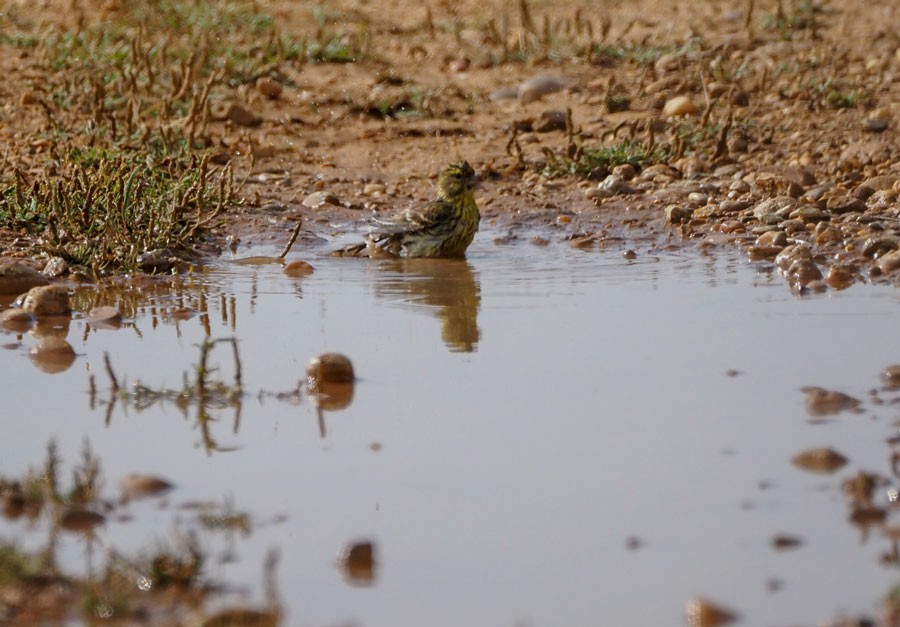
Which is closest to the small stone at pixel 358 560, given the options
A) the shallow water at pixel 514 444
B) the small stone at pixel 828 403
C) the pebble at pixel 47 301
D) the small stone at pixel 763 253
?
the shallow water at pixel 514 444

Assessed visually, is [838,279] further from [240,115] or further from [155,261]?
[240,115]

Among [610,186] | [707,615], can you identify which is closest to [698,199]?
[610,186]

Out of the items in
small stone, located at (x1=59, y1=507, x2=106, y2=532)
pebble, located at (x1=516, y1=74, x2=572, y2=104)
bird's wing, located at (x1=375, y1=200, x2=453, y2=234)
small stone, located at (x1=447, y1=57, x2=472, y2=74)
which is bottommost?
small stone, located at (x1=59, y1=507, x2=106, y2=532)

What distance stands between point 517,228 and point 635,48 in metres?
3.69

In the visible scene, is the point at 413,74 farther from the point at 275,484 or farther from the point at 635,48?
the point at 275,484

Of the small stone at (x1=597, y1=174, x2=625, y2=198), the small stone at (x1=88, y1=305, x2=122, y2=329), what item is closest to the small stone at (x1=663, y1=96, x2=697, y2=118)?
the small stone at (x1=597, y1=174, x2=625, y2=198)

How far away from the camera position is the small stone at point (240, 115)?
10914mm

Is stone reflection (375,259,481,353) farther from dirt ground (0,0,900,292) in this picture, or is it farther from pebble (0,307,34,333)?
pebble (0,307,34,333)

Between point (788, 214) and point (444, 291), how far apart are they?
7.54 ft

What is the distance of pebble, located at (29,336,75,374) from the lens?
569cm

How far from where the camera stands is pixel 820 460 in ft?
14.1

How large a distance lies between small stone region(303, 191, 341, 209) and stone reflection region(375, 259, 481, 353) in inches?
49.3

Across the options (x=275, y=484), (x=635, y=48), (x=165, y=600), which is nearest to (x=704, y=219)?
(x=635, y=48)

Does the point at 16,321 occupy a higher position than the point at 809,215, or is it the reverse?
the point at 809,215
